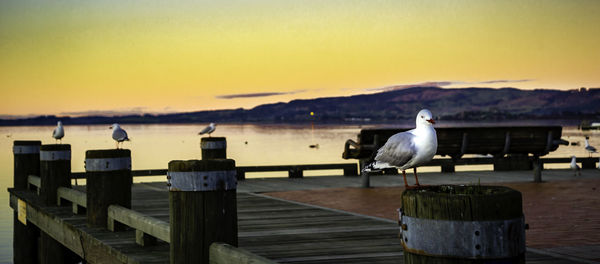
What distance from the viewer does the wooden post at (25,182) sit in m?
14.0

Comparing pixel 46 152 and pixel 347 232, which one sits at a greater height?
pixel 46 152

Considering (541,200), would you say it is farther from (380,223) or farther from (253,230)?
(253,230)

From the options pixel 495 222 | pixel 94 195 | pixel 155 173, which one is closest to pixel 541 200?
pixel 94 195

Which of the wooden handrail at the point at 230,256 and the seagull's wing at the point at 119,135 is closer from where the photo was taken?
the wooden handrail at the point at 230,256

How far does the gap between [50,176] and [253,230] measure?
176 inches

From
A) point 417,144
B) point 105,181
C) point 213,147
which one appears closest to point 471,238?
point 417,144

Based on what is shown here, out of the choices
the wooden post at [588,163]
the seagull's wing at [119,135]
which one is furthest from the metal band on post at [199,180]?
the seagull's wing at [119,135]

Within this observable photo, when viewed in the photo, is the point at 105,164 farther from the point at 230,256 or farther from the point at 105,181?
the point at 230,256

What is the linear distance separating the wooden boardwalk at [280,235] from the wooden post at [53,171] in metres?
0.29

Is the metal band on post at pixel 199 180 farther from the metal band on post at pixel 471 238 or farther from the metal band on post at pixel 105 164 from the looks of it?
the metal band on post at pixel 105 164

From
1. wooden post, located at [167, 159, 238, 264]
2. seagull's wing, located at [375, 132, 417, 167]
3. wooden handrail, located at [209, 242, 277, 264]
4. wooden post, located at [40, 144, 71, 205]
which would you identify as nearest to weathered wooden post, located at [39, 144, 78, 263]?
wooden post, located at [40, 144, 71, 205]

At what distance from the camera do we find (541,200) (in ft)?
41.7

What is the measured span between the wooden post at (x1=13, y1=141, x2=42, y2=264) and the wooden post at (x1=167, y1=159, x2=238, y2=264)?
33.5 ft

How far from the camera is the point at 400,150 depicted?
25.1 feet
